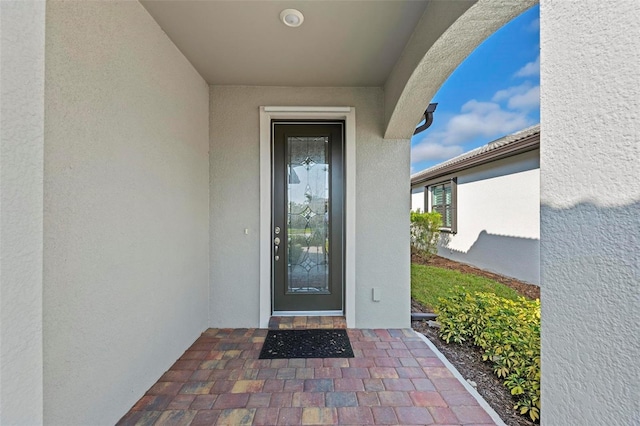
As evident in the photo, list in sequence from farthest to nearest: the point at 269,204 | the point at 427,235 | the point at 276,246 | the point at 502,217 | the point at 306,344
Result: the point at 427,235 < the point at 502,217 < the point at 276,246 < the point at 269,204 < the point at 306,344

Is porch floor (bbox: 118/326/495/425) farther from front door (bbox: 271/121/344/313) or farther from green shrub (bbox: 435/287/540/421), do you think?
front door (bbox: 271/121/344/313)

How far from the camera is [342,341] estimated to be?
3109 millimetres

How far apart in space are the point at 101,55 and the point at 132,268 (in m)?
1.51

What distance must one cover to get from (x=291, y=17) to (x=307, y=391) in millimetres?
3175

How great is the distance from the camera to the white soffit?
216cm

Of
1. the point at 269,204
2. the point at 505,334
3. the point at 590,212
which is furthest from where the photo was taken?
the point at 269,204

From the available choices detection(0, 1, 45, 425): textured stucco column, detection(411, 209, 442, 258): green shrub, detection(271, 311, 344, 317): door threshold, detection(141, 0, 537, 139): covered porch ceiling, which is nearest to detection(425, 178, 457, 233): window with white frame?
detection(411, 209, 442, 258): green shrub

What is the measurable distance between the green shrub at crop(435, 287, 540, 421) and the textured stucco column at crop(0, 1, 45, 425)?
2915 mm

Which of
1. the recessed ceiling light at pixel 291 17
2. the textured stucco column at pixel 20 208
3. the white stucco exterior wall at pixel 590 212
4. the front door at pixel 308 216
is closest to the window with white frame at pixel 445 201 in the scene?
the front door at pixel 308 216

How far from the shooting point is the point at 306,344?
9.93ft

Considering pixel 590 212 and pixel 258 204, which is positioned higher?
pixel 258 204

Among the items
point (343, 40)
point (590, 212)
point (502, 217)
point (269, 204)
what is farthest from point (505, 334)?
point (502, 217)

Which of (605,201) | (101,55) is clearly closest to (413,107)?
(605,201)

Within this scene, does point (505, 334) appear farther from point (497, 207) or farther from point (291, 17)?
point (497, 207)
